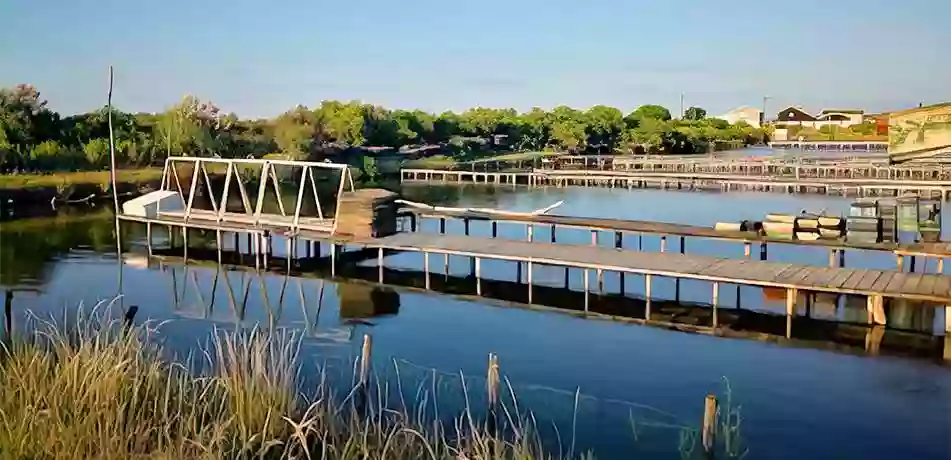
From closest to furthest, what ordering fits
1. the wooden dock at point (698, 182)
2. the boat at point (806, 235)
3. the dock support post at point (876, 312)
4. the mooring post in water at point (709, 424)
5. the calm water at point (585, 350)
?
1. the mooring post in water at point (709, 424)
2. the calm water at point (585, 350)
3. the dock support post at point (876, 312)
4. the boat at point (806, 235)
5. the wooden dock at point (698, 182)

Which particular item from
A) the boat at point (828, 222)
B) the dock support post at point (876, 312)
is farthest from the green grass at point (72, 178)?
the dock support post at point (876, 312)

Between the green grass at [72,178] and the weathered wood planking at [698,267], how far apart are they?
16.1m

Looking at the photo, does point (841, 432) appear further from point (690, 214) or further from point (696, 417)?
point (690, 214)

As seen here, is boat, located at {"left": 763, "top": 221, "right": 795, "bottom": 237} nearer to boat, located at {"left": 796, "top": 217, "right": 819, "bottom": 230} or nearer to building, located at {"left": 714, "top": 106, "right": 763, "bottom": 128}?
boat, located at {"left": 796, "top": 217, "right": 819, "bottom": 230}

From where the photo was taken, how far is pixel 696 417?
29.7 ft

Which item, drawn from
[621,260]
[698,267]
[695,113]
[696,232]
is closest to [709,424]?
[698,267]

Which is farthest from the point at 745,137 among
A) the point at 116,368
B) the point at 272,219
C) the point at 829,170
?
the point at 116,368

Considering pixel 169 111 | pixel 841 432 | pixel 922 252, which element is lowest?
pixel 841 432

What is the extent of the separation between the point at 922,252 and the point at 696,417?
6.36 metres

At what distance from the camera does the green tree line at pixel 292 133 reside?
3309cm

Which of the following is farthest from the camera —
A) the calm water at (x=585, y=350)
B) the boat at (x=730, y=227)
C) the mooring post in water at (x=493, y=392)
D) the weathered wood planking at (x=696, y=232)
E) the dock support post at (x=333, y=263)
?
the dock support post at (x=333, y=263)

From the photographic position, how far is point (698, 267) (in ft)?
44.5

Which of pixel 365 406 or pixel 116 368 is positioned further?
pixel 365 406

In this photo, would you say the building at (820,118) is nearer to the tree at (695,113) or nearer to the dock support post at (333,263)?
the tree at (695,113)
